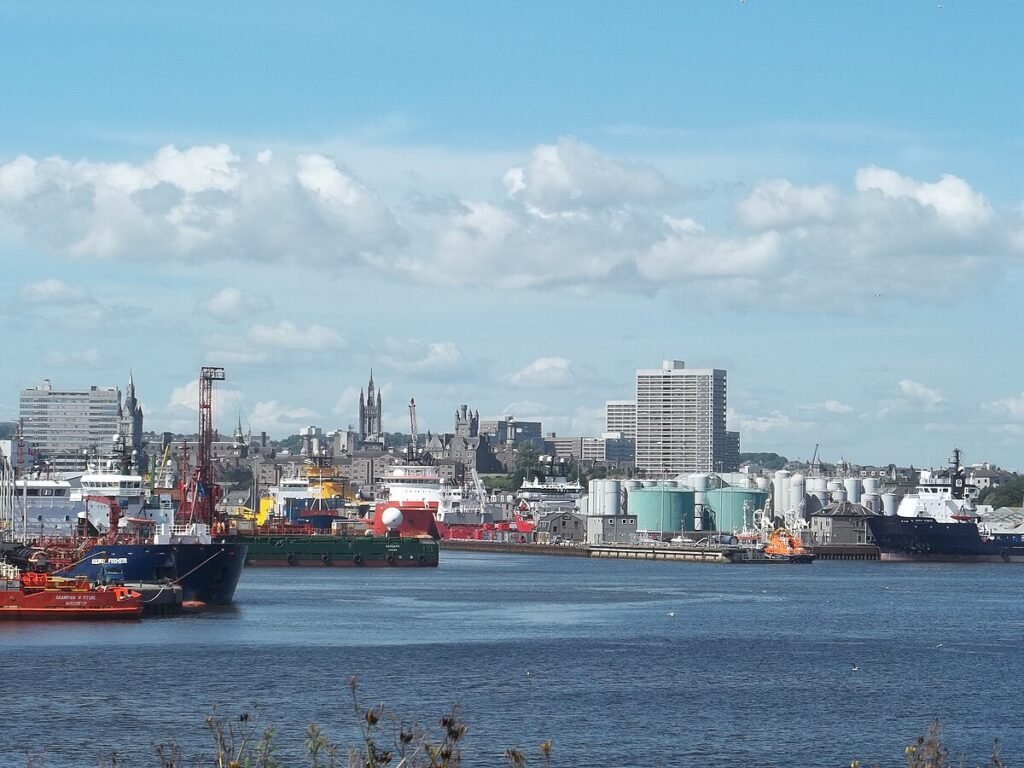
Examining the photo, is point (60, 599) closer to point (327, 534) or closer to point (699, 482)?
point (327, 534)

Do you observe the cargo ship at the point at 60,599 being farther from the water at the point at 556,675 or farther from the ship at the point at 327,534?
the ship at the point at 327,534

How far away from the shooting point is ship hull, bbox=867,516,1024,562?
407 ft

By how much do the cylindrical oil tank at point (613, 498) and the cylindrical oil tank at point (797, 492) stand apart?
1676 cm

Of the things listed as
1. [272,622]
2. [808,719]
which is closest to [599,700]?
[808,719]

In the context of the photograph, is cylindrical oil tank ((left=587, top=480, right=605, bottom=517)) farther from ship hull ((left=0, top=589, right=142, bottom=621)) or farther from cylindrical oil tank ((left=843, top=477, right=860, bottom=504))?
ship hull ((left=0, top=589, right=142, bottom=621))

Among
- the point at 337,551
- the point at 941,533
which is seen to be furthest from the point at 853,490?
the point at 337,551

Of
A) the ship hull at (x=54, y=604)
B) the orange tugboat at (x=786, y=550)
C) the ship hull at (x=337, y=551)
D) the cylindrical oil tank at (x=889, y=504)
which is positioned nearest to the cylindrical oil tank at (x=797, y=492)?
the cylindrical oil tank at (x=889, y=504)

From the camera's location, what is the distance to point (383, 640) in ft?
160

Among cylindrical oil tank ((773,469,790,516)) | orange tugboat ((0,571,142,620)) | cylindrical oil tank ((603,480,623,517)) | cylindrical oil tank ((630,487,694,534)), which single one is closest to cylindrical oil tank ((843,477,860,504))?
cylindrical oil tank ((773,469,790,516))

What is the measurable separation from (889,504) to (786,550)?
35.8 meters

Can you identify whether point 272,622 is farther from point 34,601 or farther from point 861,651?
point 861,651

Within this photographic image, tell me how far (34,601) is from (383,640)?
10755mm

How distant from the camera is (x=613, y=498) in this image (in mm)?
155250

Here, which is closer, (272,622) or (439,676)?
(439,676)
